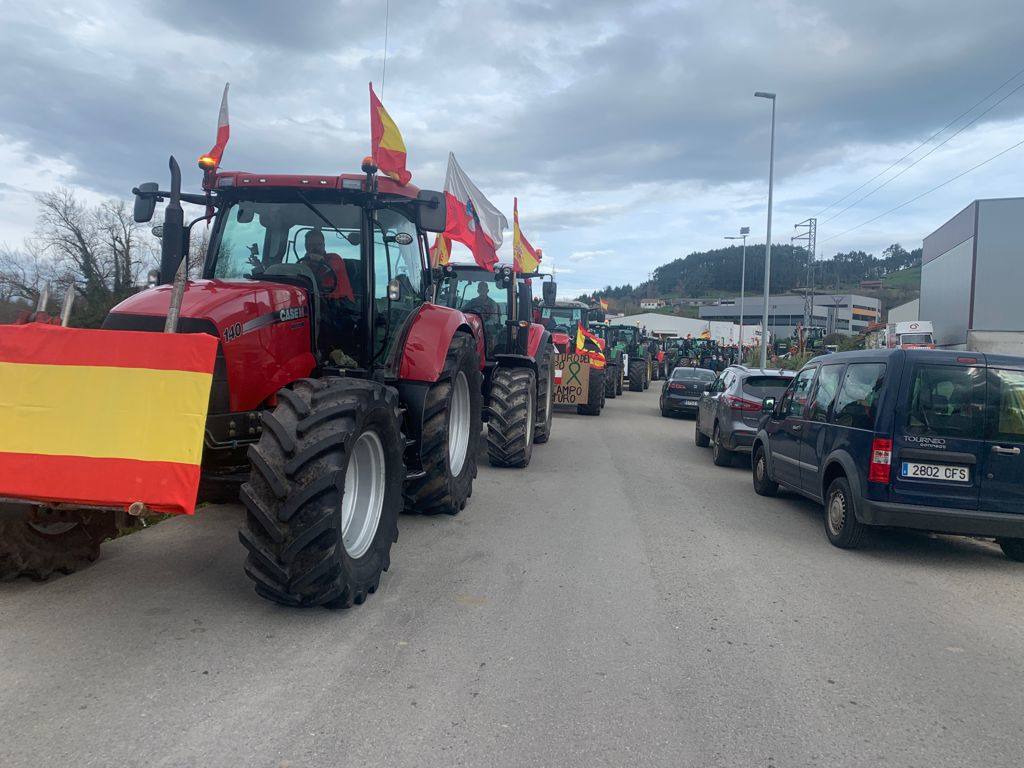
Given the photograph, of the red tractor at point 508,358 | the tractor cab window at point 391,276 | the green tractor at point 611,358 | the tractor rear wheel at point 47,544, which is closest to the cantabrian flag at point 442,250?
the red tractor at point 508,358

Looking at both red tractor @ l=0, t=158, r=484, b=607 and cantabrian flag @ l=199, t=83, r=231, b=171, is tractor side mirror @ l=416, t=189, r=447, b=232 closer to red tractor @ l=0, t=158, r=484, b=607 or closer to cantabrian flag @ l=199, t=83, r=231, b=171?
red tractor @ l=0, t=158, r=484, b=607

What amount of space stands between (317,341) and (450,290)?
5.86 m

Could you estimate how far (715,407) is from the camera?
42.7ft

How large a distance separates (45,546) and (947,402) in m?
6.96

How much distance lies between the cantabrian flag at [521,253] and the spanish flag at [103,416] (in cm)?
835

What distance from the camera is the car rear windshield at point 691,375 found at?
2083cm

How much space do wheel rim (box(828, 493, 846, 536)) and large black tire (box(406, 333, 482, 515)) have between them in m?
3.54

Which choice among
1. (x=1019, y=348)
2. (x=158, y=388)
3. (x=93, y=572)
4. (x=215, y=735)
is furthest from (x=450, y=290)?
(x=1019, y=348)

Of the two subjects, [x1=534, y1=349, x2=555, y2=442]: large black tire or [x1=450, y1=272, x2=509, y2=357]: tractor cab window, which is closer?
[x1=450, y1=272, x2=509, y2=357]: tractor cab window

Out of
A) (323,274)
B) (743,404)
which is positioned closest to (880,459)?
(323,274)

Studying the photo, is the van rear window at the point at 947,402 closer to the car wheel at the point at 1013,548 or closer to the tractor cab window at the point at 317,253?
the car wheel at the point at 1013,548

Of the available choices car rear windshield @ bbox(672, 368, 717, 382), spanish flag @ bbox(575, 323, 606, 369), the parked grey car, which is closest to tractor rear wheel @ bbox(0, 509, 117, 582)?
the parked grey car

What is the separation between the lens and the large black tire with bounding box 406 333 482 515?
21.3 ft

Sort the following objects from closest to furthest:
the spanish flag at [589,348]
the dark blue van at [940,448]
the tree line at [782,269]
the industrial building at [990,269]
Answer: the dark blue van at [940,448]
the spanish flag at [589,348]
the industrial building at [990,269]
the tree line at [782,269]
